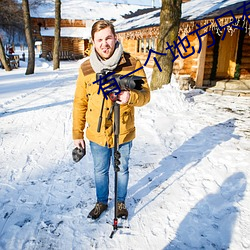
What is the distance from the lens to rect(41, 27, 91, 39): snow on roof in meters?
29.3

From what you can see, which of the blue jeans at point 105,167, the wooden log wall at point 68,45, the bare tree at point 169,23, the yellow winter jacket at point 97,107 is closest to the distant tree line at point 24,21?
the wooden log wall at point 68,45

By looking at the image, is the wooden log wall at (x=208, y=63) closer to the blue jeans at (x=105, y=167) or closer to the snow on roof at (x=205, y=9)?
the snow on roof at (x=205, y=9)

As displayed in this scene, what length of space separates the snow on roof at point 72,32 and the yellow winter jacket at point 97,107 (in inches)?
1143

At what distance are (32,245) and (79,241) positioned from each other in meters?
0.45

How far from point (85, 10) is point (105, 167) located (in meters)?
36.6

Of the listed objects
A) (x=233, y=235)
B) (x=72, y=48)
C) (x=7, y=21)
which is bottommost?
(x=233, y=235)

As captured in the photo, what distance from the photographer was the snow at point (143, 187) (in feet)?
7.47

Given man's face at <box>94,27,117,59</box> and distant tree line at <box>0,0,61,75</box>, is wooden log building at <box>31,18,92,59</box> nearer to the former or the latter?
distant tree line at <box>0,0,61,75</box>

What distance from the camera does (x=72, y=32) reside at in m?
30.2

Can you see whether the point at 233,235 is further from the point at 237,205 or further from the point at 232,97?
the point at 232,97

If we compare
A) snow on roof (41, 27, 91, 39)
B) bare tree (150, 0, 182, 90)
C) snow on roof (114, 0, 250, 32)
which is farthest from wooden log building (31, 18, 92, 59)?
bare tree (150, 0, 182, 90)

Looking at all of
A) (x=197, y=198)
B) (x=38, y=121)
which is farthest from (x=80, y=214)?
(x=38, y=121)

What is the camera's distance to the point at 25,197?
9.27 ft

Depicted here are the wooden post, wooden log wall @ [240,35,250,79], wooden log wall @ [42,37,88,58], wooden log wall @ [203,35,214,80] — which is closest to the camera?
the wooden post
